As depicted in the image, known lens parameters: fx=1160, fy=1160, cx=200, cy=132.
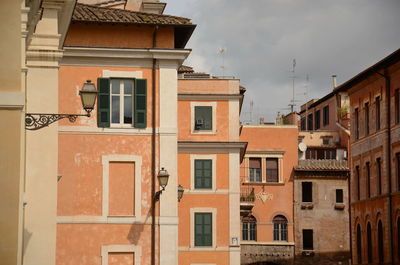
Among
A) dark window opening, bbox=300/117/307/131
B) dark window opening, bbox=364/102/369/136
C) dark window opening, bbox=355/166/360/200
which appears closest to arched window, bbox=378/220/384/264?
dark window opening, bbox=355/166/360/200

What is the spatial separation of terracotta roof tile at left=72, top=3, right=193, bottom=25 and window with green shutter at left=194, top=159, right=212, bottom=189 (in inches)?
560

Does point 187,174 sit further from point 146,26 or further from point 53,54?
point 53,54

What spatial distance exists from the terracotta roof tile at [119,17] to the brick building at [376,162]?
1906 centimetres

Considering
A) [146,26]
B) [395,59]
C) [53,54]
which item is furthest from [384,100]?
[53,54]

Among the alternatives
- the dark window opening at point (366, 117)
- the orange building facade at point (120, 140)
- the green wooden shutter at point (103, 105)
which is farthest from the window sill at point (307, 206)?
the green wooden shutter at point (103, 105)

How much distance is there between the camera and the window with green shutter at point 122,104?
38469 mm

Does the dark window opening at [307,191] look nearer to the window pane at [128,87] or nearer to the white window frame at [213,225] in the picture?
the white window frame at [213,225]

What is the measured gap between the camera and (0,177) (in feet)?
51.1

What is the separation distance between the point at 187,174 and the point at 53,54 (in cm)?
2842

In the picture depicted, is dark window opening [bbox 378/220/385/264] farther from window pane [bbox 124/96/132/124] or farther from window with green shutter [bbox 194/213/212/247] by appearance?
window pane [bbox 124/96/132/124]

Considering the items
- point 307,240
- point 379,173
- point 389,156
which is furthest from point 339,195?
point 389,156

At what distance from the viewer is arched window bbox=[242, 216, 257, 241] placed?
82.8 m

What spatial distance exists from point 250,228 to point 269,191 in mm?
3051

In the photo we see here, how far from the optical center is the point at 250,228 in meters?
83.2
